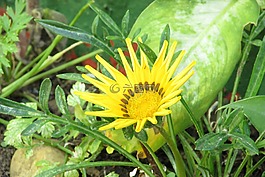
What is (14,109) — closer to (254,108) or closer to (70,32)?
(70,32)

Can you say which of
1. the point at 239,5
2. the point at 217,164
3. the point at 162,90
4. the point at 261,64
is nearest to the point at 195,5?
the point at 239,5

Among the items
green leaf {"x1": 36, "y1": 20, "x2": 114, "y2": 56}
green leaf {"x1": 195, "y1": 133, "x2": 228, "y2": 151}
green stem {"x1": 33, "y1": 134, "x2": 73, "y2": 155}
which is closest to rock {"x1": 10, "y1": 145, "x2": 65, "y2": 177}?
green stem {"x1": 33, "y1": 134, "x2": 73, "y2": 155}

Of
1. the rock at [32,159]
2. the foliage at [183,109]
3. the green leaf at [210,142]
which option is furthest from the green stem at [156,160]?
the rock at [32,159]

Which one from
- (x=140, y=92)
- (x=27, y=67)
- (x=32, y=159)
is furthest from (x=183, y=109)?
(x=27, y=67)

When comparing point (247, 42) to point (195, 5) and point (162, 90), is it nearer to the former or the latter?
point (195, 5)

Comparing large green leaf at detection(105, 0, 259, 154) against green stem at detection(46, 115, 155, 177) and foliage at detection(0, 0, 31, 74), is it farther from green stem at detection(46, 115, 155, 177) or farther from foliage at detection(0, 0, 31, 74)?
foliage at detection(0, 0, 31, 74)

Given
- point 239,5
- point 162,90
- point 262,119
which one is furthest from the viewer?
point 239,5

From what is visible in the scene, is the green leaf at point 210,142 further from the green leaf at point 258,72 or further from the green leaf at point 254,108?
the green leaf at point 258,72
